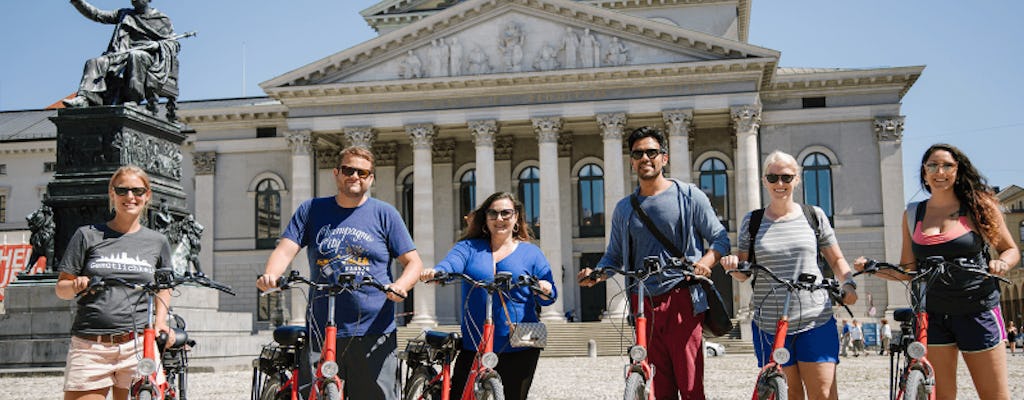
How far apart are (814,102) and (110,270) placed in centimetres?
4007

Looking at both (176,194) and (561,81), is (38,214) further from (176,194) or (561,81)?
(561,81)

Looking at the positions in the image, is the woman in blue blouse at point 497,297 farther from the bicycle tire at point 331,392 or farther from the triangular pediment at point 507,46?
the triangular pediment at point 507,46

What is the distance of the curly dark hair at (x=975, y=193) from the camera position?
6.61 meters

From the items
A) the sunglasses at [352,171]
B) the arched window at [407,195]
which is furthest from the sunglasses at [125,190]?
the arched window at [407,195]

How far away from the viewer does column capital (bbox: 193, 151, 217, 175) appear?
4847cm

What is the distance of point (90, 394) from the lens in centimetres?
631

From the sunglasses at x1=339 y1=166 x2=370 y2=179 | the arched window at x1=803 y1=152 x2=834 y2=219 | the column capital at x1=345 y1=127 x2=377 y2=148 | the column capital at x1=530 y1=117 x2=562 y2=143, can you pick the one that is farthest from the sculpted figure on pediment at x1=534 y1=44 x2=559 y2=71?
the sunglasses at x1=339 y1=166 x2=370 y2=179

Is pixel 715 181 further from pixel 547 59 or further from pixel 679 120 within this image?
pixel 547 59

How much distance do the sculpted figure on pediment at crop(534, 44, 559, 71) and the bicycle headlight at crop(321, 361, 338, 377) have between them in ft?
116

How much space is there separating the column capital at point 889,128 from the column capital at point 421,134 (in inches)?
724

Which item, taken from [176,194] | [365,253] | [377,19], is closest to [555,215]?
[377,19]

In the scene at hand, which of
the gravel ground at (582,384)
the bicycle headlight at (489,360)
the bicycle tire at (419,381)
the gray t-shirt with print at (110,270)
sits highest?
the gray t-shirt with print at (110,270)

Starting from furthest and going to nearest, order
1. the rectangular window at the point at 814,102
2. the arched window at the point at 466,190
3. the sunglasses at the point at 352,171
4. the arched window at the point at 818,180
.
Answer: the arched window at the point at 466,190
the arched window at the point at 818,180
the rectangular window at the point at 814,102
the sunglasses at the point at 352,171

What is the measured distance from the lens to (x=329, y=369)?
576cm
